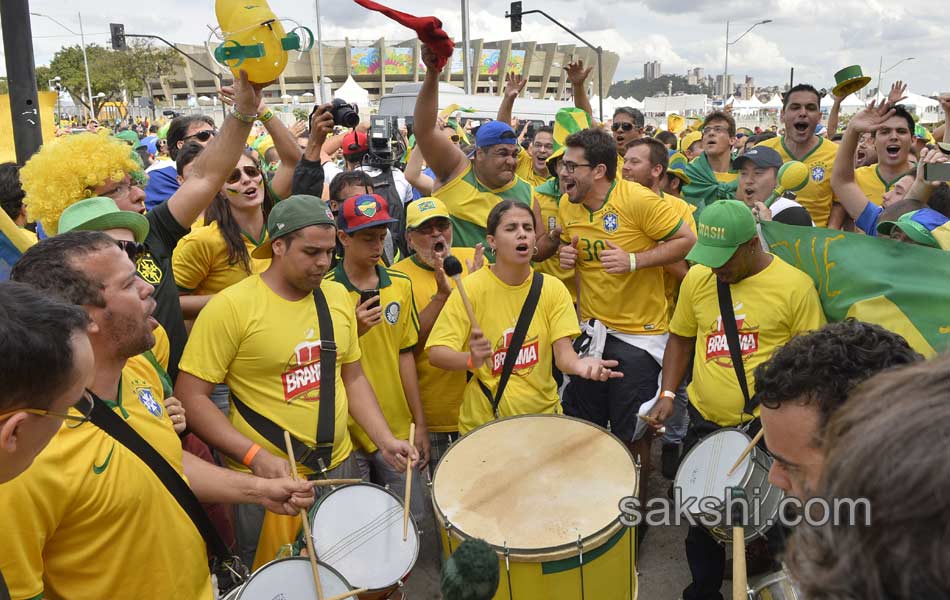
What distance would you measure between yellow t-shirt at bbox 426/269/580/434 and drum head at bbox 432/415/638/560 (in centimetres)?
44

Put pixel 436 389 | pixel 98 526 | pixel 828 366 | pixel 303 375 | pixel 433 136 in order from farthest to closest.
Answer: pixel 433 136 < pixel 436 389 < pixel 303 375 < pixel 98 526 < pixel 828 366

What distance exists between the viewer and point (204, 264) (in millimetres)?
4117

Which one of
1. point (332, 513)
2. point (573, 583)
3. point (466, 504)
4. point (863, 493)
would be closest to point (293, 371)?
point (332, 513)

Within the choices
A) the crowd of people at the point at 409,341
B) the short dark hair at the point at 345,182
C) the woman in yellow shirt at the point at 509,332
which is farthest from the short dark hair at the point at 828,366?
the short dark hair at the point at 345,182

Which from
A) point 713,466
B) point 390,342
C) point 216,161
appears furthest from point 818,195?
point 216,161

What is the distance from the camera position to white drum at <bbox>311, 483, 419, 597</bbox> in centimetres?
269

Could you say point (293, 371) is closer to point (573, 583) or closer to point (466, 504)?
point (466, 504)

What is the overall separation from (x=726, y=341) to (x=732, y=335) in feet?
0.19

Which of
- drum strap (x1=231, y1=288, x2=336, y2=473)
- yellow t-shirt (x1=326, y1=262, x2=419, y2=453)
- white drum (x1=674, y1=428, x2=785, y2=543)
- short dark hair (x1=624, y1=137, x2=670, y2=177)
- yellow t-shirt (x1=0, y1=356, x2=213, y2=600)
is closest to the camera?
yellow t-shirt (x1=0, y1=356, x2=213, y2=600)

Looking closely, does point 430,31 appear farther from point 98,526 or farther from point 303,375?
point 98,526

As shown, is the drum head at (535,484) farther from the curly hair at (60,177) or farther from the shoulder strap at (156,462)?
the curly hair at (60,177)

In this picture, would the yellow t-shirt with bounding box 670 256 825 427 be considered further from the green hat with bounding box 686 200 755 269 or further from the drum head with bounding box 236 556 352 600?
the drum head with bounding box 236 556 352 600

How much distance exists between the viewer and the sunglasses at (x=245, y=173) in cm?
435

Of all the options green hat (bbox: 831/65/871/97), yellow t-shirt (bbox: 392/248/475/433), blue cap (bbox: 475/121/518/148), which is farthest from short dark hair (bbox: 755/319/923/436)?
green hat (bbox: 831/65/871/97)
